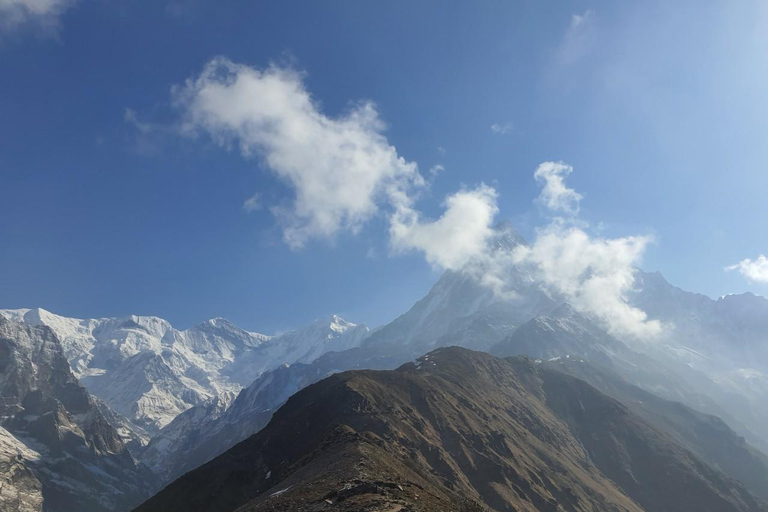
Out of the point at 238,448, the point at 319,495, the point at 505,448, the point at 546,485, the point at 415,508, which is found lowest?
the point at 546,485

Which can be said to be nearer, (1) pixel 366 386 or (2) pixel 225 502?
(2) pixel 225 502

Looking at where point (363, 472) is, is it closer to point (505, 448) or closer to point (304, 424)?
point (304, 424)

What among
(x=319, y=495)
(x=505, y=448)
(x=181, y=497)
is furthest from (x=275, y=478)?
(x=505, y=448)

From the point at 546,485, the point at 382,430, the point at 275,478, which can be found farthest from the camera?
the point at 546,485

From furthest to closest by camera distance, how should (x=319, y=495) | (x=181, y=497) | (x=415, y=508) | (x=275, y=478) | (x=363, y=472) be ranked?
1. (x=181, y=497)
2. (x=275, y=478)
3. (x=363, y=472)
4. (x=319, y=495)
5. (x=415, y=508)

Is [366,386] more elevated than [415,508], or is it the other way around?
[366,386]

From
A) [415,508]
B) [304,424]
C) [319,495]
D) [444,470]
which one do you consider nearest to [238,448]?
[304,424]

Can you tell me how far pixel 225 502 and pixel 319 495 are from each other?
74.0m

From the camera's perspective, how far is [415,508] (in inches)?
2263

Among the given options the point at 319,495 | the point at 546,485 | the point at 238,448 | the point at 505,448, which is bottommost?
the point at 546,485

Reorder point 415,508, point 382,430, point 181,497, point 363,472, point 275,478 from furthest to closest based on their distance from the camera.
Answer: point 382,430, point 181,497, point 275,478, point 363,472, point 415,508

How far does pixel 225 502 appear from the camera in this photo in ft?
410

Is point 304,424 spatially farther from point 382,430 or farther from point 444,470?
point 444,470

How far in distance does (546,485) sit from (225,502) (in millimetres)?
123223
